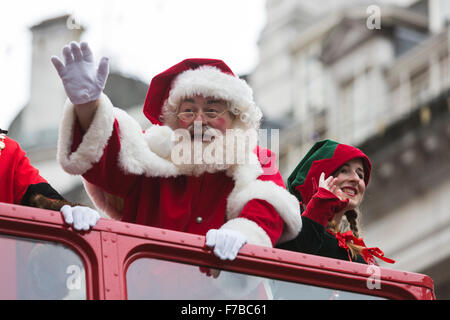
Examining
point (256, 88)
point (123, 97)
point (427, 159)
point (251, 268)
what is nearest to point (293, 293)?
point (251, 268)

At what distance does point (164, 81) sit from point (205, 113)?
38 cm

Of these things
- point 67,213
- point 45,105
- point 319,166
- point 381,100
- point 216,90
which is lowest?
point 67,213

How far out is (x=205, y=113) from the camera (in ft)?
17.2

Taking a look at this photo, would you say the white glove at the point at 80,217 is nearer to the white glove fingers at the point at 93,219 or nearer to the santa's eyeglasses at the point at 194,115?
the white glove fingers at the point at 93,219

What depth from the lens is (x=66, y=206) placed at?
4.18 metres

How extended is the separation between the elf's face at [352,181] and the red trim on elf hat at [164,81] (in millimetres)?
884

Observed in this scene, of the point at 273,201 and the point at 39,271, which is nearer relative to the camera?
the point at 39,271

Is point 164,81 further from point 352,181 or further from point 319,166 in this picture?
point 352,181

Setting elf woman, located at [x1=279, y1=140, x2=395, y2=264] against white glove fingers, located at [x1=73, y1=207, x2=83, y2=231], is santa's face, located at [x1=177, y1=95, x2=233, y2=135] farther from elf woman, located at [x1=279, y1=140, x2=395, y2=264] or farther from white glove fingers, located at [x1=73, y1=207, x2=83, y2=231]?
white glove fingers, located at [x1=73, y1=207, x2=83, y2=231]

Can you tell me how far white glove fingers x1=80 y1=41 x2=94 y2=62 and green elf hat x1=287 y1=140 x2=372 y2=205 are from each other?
5.40 ft

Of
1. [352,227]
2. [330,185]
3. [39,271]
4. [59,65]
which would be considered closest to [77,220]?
[39,271]

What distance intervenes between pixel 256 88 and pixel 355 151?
25283 millimetres

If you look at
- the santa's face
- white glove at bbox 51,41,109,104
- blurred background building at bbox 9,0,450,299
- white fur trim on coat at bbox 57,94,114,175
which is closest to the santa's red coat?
white fur trim on coat at bbox 57,94,114,175

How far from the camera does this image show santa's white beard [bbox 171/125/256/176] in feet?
16.8
